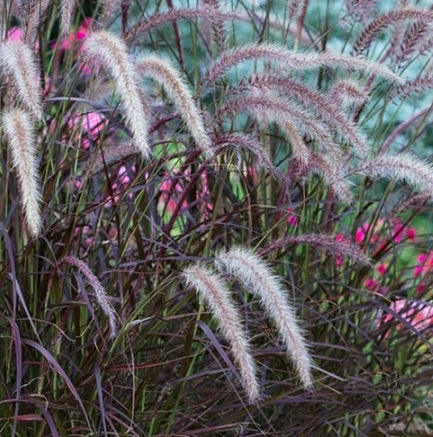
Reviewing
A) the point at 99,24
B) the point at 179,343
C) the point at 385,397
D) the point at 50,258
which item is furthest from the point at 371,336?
the point at 99,24

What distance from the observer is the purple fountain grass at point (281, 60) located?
8.01ft

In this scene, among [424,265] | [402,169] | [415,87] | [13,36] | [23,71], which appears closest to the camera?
[23,71]

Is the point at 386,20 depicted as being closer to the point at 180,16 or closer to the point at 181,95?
the point at 180,16

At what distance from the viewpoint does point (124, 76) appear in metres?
2.16

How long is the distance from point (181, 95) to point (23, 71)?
0.33m

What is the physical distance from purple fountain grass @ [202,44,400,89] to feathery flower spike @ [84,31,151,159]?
0.86ft

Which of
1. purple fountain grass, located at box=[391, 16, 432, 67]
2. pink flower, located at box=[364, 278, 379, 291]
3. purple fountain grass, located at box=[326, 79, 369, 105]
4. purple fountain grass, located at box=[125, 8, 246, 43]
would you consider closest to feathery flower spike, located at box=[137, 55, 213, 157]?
purple fountain grass, located at box=[125, 8, 246, 43]

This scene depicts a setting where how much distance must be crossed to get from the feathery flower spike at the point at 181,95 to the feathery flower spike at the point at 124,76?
8 cm

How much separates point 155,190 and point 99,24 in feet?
1.47

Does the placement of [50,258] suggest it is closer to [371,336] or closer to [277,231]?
[277,231]

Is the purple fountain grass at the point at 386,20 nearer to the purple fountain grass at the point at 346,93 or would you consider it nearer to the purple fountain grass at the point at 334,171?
the purple fountain grass at the point at 346,93

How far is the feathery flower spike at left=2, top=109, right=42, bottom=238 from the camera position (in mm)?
1979

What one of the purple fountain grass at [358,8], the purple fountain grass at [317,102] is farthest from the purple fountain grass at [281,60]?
the purple fountain grass at [358,8]

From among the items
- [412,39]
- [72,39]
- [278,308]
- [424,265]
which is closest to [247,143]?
[278,308]
